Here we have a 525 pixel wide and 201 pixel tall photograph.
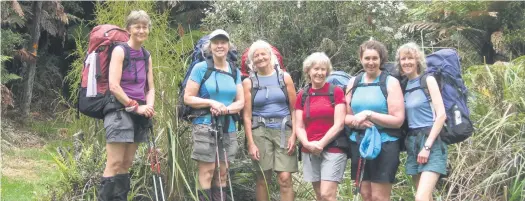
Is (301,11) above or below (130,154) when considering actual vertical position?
above

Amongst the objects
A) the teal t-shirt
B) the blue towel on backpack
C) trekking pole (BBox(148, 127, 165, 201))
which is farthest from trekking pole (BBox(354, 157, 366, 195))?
trekking pole (BBox(148, 127, 165, 201))

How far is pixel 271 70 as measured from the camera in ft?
18.6

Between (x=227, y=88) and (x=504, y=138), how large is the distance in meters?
2.58

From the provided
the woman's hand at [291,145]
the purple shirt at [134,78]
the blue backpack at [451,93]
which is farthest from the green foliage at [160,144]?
the blue backpack at [451,93]

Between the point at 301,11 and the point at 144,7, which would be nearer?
the point at 144,7

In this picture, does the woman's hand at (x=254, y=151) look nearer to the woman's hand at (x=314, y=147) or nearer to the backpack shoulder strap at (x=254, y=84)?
the backpack shoulder strap at (x=254, y=84)

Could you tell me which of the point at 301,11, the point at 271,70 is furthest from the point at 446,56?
the point at 301,11

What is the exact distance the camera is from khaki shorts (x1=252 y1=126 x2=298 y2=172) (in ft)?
18.6

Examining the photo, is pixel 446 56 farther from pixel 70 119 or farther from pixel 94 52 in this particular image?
pixel 70 119

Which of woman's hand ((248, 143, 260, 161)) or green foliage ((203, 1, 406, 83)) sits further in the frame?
green foliage ((203, 1, 406, 83))

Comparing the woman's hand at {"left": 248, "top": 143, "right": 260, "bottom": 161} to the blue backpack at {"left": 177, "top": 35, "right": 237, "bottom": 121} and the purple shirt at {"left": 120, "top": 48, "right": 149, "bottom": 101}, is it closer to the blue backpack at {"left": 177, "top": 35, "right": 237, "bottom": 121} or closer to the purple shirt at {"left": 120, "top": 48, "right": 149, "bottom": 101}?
the blue backpack at {"left": 177, "top": 35, "right": 237, "bottom": 121}

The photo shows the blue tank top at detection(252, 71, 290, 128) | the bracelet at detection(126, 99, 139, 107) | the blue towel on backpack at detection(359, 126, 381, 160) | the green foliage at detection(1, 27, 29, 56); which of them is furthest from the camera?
the green foliage at detection(1, 27, 29, 56)

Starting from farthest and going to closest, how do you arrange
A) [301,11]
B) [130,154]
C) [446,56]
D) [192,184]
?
[301,11] < [192,184] < [130,154] < [446,56]

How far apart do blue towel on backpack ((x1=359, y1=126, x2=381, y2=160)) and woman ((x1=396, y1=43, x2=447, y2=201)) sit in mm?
230
